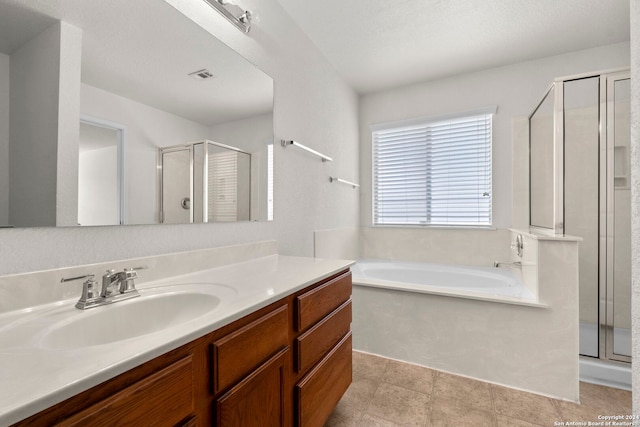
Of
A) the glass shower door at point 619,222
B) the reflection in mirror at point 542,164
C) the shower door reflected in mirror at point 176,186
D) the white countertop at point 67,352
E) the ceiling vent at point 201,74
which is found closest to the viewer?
the white countertop at point 67,352

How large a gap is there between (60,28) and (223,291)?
A: 0.96m

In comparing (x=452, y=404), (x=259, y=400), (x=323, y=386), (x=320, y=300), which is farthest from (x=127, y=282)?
(x=452, y=404)

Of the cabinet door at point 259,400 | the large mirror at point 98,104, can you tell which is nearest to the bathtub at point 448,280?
the cabinet door at point 259,400

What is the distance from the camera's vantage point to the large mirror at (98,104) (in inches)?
31.0

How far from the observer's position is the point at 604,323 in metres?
1.93

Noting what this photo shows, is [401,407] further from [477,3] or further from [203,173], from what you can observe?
[477,3]

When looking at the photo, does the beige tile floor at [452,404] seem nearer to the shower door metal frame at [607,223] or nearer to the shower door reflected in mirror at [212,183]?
the shower door metal frame at [607,223]

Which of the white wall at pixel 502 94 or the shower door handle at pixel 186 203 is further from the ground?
the white wall at pixel 502 94

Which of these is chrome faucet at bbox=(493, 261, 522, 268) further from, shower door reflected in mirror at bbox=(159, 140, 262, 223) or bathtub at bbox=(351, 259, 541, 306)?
shower door reflected in mirror at bbox=(159, 140, 262, 223)

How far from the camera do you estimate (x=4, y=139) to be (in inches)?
30.5

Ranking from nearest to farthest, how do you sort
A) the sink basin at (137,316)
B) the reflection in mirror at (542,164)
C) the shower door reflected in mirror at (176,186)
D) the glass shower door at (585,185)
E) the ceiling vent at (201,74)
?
the sink basin at (137,316)
the shower door reflected in mirror at (176,186)
the ceiling vent at (201,74)
the glass shower door at (585,185)
the reflection in mirror at (542,164)

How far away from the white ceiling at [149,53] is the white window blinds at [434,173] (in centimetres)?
200

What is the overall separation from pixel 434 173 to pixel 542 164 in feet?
3.08

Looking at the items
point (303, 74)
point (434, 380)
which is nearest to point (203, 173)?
point (303, 74)
